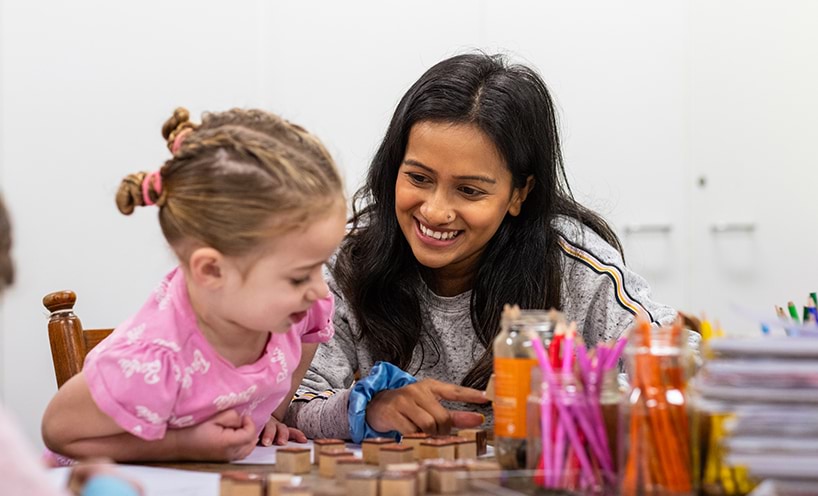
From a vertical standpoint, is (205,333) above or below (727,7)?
below

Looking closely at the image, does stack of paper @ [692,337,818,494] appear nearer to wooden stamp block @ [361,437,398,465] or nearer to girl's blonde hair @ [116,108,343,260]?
wooden stamp block @ [361,437,398,465]

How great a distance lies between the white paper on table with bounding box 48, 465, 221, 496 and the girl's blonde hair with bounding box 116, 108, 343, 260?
0.25m

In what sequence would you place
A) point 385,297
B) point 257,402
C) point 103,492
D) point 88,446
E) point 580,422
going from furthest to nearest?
point 385,297 < point 257,402 < point 88,446 < point 580,422 < point 103,492

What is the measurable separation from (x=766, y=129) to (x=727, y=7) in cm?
39

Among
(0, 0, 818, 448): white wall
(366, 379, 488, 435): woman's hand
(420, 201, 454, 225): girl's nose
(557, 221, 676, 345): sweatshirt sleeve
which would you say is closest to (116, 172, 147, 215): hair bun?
(366, 379, 488, 435): woman's hand

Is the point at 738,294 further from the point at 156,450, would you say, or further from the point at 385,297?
the point at 156,450

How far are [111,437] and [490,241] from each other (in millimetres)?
798

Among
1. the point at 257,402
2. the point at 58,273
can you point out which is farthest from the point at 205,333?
the point at 58,273

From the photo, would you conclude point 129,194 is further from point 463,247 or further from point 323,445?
point 463,247

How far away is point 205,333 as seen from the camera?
4.29 feet

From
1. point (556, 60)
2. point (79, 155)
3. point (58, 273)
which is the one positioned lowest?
point (58, 273)

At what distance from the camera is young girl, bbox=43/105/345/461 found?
48.4 inches

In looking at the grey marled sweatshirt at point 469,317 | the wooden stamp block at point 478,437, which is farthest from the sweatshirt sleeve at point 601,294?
the wooden stamp block at point 478,437

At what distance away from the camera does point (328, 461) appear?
1105 millimetres
